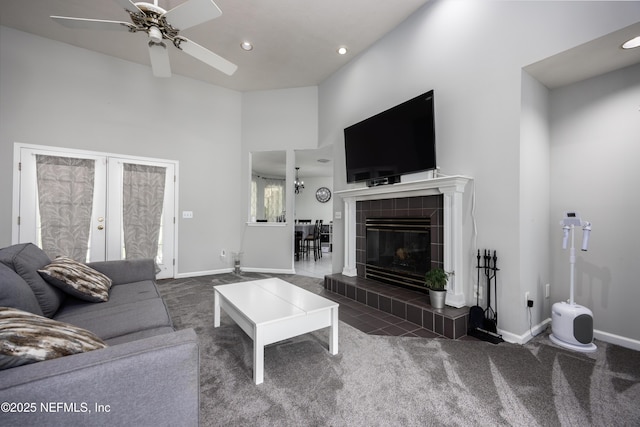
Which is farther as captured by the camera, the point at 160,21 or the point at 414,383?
the point at 160,21

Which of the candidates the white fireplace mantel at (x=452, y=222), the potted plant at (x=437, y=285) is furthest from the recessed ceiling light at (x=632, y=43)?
the potted plant at (x=437, y=285)

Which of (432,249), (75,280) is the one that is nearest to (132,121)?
(75,280)

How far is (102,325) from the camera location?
1.65m

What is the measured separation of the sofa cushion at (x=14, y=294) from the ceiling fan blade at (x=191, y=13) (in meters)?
2.03

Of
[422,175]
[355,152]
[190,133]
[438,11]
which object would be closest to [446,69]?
[438,11]

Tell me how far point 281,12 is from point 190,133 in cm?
261

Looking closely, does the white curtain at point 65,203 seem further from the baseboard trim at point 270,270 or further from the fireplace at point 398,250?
the fireplace at point 398,250

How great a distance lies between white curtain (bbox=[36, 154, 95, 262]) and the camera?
12.4 feet

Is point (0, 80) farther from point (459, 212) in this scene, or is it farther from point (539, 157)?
point (539, 157)

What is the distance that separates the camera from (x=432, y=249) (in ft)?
9.75

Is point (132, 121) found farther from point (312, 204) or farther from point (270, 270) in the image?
point (312, 204)

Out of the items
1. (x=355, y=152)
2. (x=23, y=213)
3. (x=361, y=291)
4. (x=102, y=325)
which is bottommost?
(x=361, y=291)

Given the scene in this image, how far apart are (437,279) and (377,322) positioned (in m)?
0.73

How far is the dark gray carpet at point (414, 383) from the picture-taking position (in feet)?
4.92
